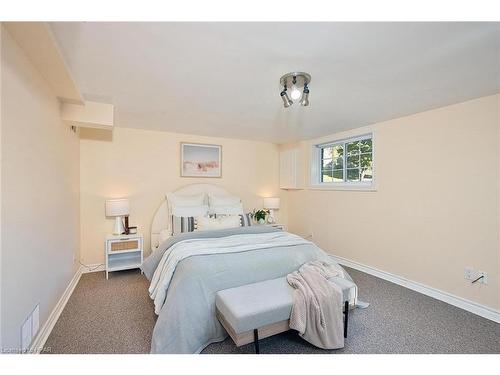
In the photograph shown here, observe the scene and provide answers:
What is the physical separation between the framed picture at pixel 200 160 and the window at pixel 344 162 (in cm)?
173

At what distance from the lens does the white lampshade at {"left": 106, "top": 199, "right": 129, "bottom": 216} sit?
3092mm

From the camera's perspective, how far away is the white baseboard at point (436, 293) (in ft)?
6.98

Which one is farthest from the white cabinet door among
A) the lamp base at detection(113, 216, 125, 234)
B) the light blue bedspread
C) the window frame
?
the lamp base at detection(113, 216, 125, 234)

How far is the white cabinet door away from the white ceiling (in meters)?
1.60

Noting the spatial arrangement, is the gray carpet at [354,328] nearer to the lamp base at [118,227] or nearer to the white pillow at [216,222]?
the lamp base at [118,227]

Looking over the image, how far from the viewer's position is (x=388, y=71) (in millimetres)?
1749

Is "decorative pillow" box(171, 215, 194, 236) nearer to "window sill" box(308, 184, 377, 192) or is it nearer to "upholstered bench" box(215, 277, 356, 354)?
"upholstered bench" box(215, 277, 356, 354)

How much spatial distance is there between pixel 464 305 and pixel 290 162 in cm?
299

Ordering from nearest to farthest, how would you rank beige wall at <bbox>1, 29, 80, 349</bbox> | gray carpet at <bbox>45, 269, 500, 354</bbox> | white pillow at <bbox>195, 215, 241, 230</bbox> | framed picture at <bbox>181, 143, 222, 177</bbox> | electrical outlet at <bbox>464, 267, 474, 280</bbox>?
beige wall at <bbox>1, 29, 80, 349</bbox>
gray carpet at <bbox>45, 269, 500, 354</bbox>
electrical outlet at <bbox>464, 267, 474, 280</bbox>
white pillow at <bbox>195, 215, 241, 230</bbox>
framed picture at <bbox>181, 143, 222, 177</bbox>

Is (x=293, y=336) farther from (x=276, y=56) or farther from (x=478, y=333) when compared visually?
(x=276, y=56)

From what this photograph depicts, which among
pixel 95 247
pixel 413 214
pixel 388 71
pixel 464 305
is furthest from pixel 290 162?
pixel 95 247

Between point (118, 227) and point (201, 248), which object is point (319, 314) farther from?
point (118, 227)

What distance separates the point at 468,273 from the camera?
2.28 m

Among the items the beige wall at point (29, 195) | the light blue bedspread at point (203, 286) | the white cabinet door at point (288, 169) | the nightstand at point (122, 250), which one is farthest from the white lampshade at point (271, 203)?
the beige wall at point (29, 195)
